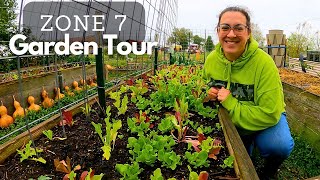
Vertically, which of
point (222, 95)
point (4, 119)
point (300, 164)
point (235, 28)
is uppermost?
point (235, 28)

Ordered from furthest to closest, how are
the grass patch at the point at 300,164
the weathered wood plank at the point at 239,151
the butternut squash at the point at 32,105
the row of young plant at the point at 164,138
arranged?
the butternut squash at the point at 32,105 → the grass patch at the point at 300,164 → the row of young plant at the point at 164,138 → the weathered wood plank at the point at 239,151

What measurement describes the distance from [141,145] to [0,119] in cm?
319

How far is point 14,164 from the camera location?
1553mm

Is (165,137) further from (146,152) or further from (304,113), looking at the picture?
(304,113)

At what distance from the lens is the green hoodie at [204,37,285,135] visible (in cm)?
219

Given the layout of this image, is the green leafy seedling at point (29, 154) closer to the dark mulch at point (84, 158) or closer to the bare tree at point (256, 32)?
the dark mulch at point (84, 158)

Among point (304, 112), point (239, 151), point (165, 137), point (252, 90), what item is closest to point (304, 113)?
point (304, 112)

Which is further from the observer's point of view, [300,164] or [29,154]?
[300,164]

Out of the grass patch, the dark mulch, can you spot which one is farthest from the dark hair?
the grass patch

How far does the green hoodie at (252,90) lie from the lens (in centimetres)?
219

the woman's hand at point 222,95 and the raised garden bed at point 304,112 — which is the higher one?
the woman's hand at point 222,95

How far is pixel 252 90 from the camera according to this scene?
2355 mm

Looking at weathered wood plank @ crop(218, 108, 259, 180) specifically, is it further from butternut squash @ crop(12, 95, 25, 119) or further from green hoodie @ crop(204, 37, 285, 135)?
butternut squash @ crop(12, 95, 25, 119)

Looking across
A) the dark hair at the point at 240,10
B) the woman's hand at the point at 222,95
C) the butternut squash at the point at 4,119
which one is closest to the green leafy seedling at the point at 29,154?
the woman's hand at the point at 222,95
